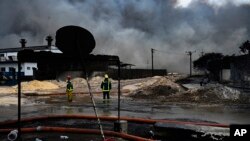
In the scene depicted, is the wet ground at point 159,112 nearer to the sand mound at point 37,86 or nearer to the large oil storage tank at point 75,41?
the large oil storage tank at point 75,41

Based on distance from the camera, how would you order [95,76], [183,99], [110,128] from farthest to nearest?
[95,76]
[183,99]
[110,128]

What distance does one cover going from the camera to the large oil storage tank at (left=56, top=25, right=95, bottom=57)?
8148 mm

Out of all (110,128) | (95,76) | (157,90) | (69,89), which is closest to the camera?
(110,128)

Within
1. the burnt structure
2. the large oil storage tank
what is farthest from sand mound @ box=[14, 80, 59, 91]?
the large oil storage tank

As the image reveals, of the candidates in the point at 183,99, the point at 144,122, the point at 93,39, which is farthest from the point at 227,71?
the point at 93,39

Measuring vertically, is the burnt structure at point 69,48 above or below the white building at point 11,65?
below

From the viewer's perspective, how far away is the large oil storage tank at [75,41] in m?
8.15

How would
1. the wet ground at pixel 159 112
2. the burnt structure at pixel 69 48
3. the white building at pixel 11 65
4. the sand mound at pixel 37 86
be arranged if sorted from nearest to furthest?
the burnt structure at pixel 69 48, the wet ground at pixel 159 112, the sand mound at pixel 37 86, the white building at pixel 11 65

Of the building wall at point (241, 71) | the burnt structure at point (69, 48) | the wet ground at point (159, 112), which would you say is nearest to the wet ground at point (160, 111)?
the wet ground at point (159, 112)

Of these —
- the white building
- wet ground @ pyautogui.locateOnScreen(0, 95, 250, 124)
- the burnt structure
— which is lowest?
wet ground @ pyautogui.locateOnScreen(0, 95, 250, 124)

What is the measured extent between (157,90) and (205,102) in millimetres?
7741

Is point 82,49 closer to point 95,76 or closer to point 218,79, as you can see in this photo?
point 95,76

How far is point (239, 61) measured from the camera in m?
50.8

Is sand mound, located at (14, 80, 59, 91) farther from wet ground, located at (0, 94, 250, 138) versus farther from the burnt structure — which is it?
the burnt structure
